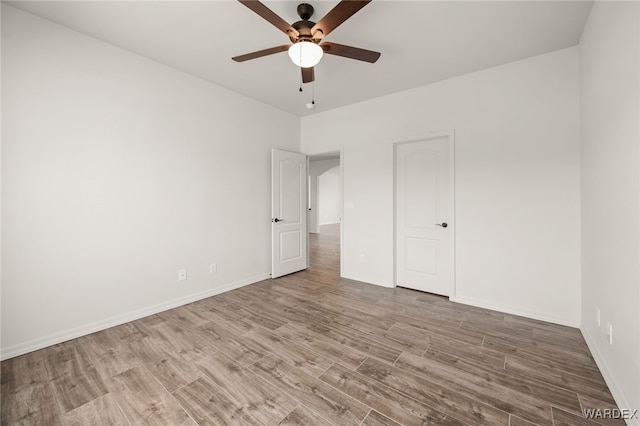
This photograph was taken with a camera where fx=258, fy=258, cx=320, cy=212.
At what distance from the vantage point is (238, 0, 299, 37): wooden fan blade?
65.0 inches

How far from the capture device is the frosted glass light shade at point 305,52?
1.98 metres

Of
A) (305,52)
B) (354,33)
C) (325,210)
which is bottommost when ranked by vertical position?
(325,210)

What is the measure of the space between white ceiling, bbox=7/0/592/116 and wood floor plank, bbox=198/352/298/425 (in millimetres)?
2894

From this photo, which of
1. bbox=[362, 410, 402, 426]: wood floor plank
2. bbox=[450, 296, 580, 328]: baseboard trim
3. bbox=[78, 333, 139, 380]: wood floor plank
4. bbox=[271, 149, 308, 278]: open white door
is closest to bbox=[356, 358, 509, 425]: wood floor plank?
bbox=[362, 410, 402, 426]: wood floor plank

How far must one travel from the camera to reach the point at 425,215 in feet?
12.0

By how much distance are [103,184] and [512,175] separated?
4396 millimetres

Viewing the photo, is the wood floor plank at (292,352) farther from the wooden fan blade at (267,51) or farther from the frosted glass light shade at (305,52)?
the wooden fan blade at (267,51)

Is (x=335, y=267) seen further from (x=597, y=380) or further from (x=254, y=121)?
(x=597, y=380)

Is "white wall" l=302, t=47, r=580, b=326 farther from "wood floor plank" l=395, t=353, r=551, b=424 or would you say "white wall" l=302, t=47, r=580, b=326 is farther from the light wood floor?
"wood floor plank" l=395, t=353, r=551, b=424

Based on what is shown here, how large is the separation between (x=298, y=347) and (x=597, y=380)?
87.1 inches

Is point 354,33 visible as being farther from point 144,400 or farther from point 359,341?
point 144,400

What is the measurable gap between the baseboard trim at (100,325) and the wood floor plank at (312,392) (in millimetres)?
1706

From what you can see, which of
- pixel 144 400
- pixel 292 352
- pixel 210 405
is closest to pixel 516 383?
pixel 292 352

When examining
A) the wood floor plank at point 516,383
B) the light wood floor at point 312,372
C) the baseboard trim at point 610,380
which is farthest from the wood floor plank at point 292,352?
the baseboard trim at point 610,380
